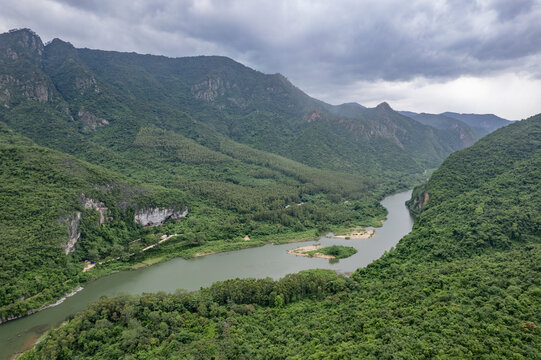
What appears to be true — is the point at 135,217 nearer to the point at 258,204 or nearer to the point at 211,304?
the point at 258,204

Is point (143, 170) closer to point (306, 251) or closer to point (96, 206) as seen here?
point (96, 206)

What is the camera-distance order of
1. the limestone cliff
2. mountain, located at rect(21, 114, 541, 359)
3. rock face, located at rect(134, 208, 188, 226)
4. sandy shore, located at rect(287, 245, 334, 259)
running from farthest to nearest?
rock face, located at rect(134, 208, 188, 226) → the limestone cliff → sandy shore, located at rect(287, 245, 334, 259) → mountain, located at rect(21, 114, 541, 359)

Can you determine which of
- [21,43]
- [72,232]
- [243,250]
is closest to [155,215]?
[72,232]

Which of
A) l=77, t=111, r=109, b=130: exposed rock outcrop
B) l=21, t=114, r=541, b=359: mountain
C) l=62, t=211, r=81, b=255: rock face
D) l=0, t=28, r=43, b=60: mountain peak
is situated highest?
l=0, t=28, r=43, b=60: mountain peak

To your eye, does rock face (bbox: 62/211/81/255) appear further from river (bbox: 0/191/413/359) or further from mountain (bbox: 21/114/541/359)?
mountain (bbox: 21/114/541/359)

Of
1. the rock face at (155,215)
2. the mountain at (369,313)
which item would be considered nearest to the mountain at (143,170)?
the rock face at (155,215)

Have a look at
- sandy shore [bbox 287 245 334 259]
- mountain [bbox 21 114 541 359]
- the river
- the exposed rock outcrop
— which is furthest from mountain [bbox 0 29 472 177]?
mountain [bbox 21 114 541 359]

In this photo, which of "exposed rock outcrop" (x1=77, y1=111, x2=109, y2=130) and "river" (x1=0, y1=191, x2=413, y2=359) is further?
"exposed rock outcrop" (x1=77, y1=111, x2=109, y2=130)
